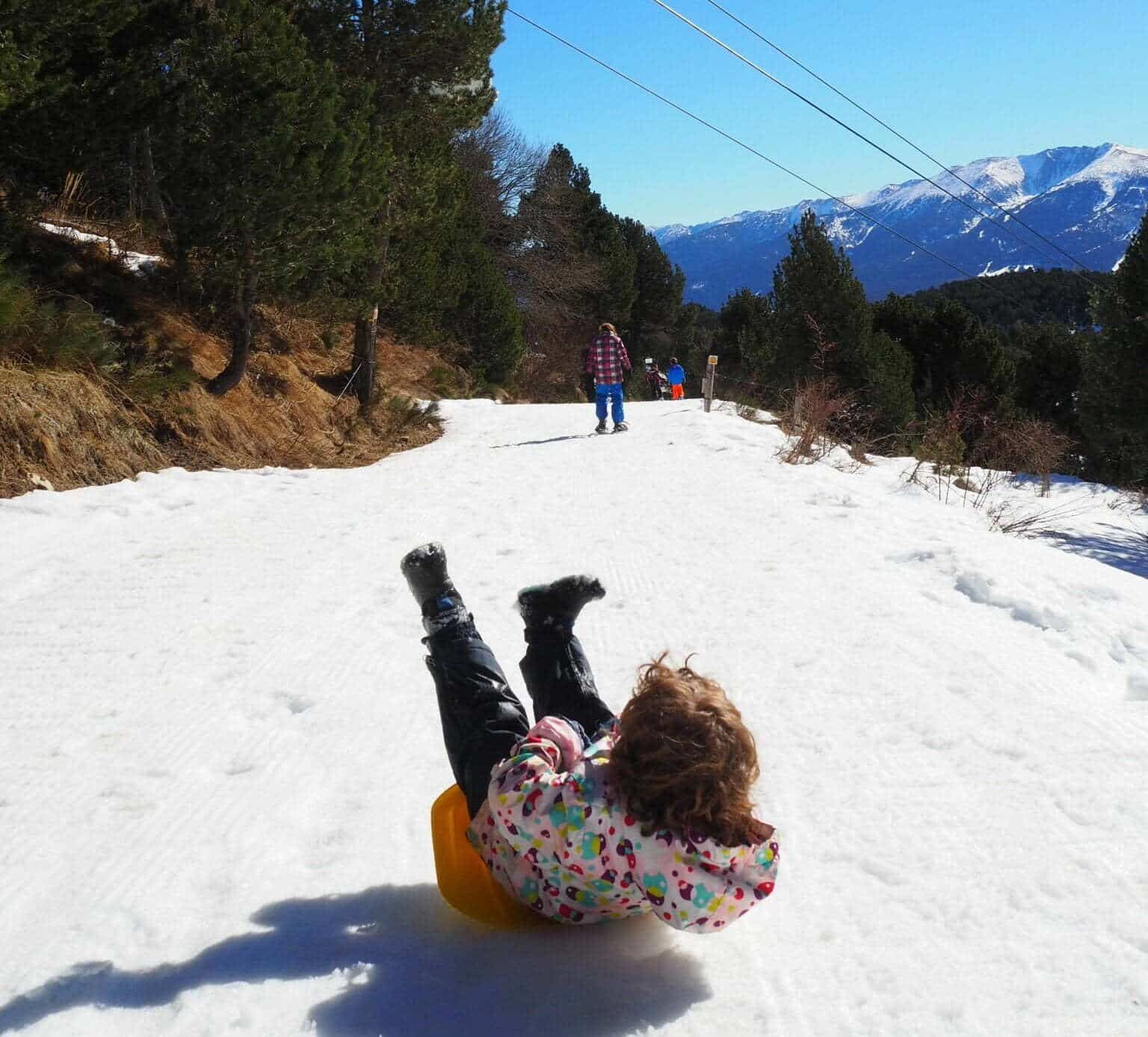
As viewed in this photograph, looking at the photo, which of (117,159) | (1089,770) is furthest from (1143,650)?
(117,159)

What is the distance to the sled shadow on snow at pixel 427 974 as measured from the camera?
204 cm

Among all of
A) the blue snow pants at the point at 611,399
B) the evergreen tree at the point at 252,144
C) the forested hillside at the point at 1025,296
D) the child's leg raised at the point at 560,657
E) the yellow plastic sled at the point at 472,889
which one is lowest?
the yellow plastic sled at the point at 472,889

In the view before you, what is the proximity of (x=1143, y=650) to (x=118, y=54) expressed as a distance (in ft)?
33.2

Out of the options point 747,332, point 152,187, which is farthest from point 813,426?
point 747,332

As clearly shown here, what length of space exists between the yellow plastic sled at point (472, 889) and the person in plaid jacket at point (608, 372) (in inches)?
411

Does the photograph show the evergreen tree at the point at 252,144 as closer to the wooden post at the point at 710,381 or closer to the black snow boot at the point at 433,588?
the black snow boot at the point at 433,588

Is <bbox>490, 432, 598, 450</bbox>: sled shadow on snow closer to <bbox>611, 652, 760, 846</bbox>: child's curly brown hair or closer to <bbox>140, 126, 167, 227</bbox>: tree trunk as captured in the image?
<bbox>140, 126, 167, 227</bbox>: tree trunk

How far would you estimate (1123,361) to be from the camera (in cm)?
1969

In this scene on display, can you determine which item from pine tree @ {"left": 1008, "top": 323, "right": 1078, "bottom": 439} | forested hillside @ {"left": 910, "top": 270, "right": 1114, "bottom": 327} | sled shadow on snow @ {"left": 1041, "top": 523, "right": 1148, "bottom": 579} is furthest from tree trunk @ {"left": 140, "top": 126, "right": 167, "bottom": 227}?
forested hillside @ {"left": 910, "top": 270, "right": 1114, "bottom": 327}

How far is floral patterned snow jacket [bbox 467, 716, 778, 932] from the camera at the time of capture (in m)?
2.05

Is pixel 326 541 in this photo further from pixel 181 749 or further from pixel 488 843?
pixel 488 843

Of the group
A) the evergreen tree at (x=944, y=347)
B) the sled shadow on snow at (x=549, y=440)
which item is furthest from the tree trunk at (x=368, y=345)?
the evergreen tree at (x=944, y=347)

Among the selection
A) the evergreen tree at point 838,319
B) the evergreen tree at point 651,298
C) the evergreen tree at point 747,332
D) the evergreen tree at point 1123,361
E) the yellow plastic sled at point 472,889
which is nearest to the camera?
the yellow plastic sled at point 472,889

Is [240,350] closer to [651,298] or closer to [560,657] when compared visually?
[560,657]
